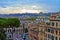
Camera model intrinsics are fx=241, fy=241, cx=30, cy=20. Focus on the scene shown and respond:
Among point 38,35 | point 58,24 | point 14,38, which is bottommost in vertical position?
point 14,38

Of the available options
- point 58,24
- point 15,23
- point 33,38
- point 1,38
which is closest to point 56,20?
point 58,24

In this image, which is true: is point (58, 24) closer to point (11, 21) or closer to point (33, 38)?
point (33, 38)

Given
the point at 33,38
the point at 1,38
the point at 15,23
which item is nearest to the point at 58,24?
the point at 1,38

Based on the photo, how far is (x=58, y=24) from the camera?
2166cm

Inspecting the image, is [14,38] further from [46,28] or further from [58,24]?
[58,24]

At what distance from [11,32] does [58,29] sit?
25.6 metres

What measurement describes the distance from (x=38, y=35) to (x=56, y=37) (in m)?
6.40

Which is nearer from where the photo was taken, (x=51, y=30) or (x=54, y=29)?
(x=54, y=29)

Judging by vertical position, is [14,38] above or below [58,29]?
below

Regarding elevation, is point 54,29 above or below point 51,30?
above

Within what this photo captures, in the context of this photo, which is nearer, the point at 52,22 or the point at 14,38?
the point at 52,22

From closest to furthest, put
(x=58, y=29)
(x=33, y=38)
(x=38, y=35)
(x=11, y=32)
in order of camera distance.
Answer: (x=58, y=29) → (x=38, y=35) → (x=33, y=38) → (x=11, y=32)

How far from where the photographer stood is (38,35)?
28.1 m

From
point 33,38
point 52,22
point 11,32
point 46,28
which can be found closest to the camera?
point 52,22
